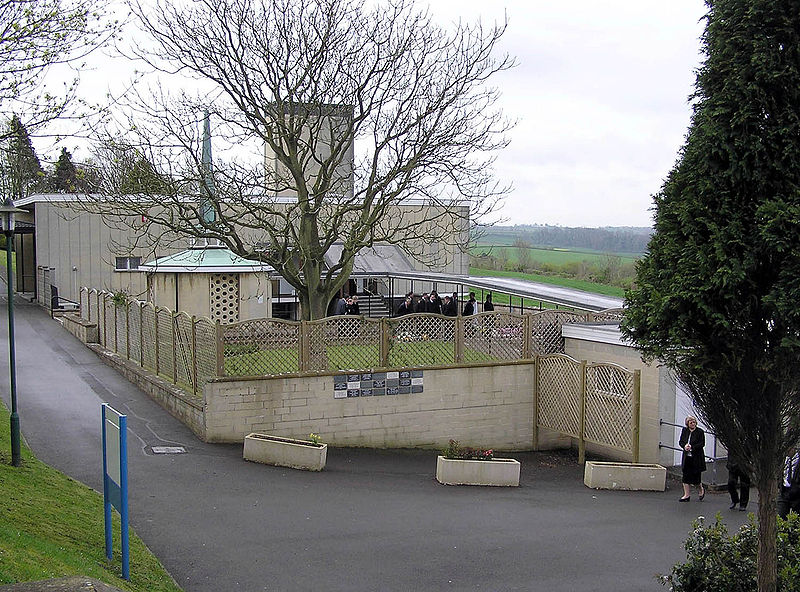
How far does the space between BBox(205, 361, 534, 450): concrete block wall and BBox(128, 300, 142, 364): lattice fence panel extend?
5.59m

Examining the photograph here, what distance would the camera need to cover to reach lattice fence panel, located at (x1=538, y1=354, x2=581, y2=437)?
1728 cm

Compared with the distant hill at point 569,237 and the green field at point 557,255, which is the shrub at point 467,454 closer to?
the distant hill at point 569,237

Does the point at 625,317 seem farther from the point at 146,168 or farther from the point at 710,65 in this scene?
the point at 146,168

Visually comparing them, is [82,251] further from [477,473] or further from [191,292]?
[477,473]

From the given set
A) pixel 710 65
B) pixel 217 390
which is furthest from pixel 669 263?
pixel 217 390

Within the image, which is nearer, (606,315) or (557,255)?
(606,315)

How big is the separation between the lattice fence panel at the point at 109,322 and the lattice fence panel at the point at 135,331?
171 centimetres

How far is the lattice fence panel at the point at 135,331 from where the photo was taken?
2023 cm

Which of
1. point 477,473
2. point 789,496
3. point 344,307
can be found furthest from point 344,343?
point 789,496

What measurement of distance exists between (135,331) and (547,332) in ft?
32.5

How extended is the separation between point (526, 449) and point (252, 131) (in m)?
9.58

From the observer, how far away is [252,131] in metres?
19.7

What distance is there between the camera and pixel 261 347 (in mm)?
15875

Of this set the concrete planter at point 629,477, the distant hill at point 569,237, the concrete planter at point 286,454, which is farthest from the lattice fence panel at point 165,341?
the distant hill at point 569,237
